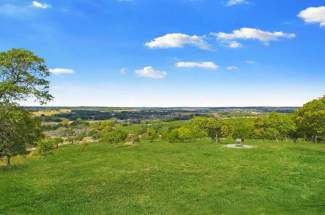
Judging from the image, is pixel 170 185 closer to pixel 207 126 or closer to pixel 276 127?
pixel 207 126

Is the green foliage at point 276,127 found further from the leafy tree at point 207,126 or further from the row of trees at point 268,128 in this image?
the leafy tree at point 207,126

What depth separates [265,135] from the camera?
93.2 metres

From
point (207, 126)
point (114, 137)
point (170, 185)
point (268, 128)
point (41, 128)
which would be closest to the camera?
point (170, 185)

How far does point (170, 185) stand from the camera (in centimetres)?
2842

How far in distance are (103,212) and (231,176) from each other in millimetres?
13973

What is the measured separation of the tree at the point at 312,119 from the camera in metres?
80.2

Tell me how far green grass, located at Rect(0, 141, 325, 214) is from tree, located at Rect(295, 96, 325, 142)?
4130 centimetres

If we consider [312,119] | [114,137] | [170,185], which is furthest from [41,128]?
[312,119]

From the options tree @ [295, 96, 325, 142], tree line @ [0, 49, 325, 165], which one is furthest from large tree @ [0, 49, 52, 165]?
tree @ [295, 96, 325, 142]

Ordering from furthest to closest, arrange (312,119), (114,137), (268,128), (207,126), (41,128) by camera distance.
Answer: (114,137) < (207,126) < (268,128) < (312,119) < (41,128)

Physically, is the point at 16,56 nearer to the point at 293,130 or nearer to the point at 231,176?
the point at 231,176

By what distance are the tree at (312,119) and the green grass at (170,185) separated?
136 feet

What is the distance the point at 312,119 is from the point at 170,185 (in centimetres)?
6588

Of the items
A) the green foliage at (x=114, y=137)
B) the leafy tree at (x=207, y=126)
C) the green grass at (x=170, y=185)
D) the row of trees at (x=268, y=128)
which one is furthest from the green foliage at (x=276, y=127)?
the green grass at (x=170, y=185)
